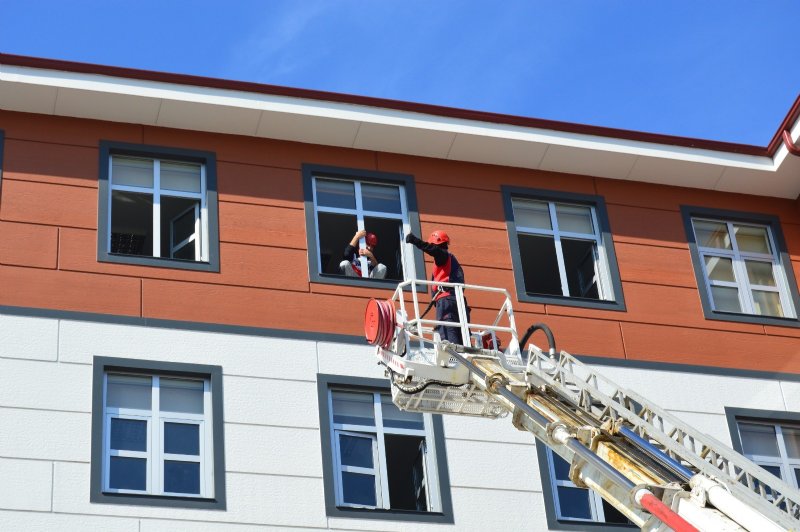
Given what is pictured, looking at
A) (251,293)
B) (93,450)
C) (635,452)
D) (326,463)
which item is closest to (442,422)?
(326,463)

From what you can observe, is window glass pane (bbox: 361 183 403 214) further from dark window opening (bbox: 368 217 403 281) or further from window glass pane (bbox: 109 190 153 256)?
window glass pane (bbox: 109 190 153 256)

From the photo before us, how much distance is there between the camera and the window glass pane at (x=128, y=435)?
17375 mm

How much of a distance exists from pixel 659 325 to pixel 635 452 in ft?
23.9

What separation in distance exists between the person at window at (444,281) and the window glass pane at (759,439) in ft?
17.0

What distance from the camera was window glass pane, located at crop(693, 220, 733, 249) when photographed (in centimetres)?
2205

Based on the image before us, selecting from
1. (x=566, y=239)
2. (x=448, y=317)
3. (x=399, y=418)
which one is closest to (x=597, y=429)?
(x=448, y=317)

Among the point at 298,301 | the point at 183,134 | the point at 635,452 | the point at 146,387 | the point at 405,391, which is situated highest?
the point at 183,134

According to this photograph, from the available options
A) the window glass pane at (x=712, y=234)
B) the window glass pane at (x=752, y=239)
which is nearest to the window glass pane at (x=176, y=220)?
the window glass pane at (x=712, y=234)

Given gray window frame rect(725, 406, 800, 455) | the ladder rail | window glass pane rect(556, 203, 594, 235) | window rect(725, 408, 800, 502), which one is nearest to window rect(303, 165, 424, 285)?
window glass pane rect(556, 203, 594, 235)

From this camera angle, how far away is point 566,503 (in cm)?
1872

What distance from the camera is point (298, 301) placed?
19031 millimetres

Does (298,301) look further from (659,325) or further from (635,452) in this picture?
(635,452)

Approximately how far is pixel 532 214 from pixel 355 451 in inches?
194

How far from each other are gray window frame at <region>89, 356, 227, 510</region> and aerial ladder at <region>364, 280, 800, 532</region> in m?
2.74
